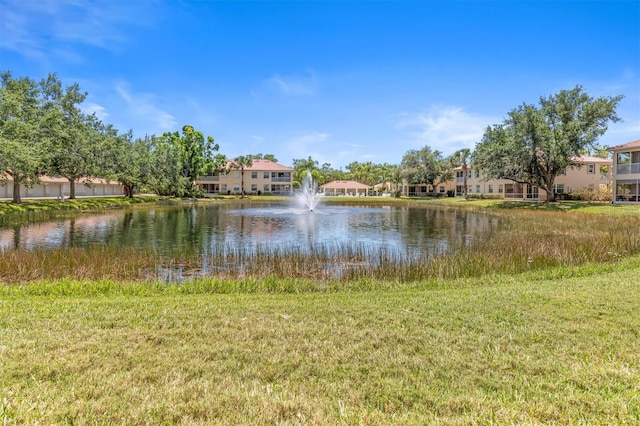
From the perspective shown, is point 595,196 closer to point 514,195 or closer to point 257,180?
point 514,195

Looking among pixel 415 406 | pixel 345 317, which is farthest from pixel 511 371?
pixel 345 317

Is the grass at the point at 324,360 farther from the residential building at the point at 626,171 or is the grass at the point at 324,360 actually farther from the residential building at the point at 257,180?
the residential building at the point at 257,180

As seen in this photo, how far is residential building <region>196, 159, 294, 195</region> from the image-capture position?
80812 mm

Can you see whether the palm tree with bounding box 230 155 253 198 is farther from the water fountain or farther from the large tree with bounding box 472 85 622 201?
the large tree with bounding box 472 85 622 201

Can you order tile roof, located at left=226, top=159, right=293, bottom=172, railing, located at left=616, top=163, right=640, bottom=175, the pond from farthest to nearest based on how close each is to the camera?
tile roof, located at left=226, top=159, right=293, bottom=172 → railing, located at left=616, top=163, right=640, bottom=175 → the pond

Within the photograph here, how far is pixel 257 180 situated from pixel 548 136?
5661cm

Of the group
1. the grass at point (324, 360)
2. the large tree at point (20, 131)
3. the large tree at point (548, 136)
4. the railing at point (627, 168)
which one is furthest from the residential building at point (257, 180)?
the grass at point (324, 360)

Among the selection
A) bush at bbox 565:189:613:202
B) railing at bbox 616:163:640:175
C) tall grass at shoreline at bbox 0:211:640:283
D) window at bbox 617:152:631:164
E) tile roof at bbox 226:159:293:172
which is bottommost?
tall grass at shoreline at bbox 0:211:640:283

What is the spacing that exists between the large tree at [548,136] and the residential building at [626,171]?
255cm

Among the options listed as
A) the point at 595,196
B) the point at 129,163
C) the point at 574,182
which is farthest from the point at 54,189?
the point at 574,182

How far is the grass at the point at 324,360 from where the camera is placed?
3.37m

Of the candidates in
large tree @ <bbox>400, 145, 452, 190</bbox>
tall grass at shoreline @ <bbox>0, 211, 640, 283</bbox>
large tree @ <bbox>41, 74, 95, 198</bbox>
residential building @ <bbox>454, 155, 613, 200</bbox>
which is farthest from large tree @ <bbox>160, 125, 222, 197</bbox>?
tall grass at shoreline @ <bbox>0, 211, 640, 283</bbox>

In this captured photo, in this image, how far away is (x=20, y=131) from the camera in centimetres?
3016

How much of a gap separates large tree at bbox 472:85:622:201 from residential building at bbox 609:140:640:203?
255cm
